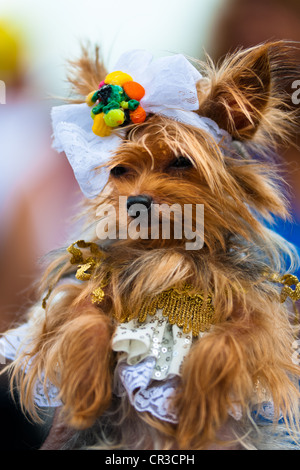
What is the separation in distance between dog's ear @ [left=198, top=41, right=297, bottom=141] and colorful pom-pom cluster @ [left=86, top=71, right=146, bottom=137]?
16cm

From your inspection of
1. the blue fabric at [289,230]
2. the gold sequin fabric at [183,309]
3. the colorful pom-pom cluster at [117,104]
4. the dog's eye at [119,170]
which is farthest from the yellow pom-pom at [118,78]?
the blue fabric at [289,230]

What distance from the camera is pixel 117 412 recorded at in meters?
0.84

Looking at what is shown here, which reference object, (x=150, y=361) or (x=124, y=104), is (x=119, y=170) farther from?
(x=150, y=361)

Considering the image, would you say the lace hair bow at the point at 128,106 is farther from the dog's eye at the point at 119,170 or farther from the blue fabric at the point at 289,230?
the blue fabric at the point at 289,230

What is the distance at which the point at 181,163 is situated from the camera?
2.95 feet

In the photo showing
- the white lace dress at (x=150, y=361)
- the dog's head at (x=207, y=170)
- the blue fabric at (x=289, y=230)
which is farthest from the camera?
the blue fabric at (x=289, y=230)

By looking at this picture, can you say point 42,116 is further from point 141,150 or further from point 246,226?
point 246,226

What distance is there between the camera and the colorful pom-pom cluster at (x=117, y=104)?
34.9 inches

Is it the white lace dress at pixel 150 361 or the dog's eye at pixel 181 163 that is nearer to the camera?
the white lace dress at pixel 150 361

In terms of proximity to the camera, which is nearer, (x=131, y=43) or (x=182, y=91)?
(x=182, y=91)

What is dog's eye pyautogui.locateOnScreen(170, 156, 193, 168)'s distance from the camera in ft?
2.93

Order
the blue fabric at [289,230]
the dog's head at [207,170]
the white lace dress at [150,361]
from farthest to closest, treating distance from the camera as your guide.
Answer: the blue fabric at [289,230], the dog's head at [207,170], the white lace dress at [150,361]

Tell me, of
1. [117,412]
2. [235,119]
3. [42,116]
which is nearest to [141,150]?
[235,119]
